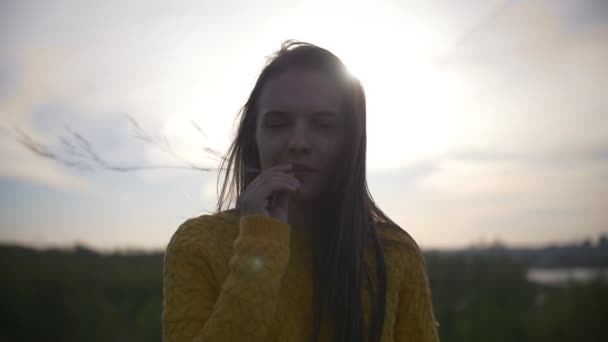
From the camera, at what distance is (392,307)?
170cm

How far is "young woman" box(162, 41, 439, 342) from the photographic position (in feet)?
4.91

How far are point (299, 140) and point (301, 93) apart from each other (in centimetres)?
18

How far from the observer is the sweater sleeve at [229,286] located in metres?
1.41

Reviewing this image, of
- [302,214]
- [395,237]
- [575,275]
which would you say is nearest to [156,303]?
[575,275]

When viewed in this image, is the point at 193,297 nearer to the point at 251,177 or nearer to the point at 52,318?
the point at 251,177

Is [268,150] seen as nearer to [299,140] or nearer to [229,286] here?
[299,140]

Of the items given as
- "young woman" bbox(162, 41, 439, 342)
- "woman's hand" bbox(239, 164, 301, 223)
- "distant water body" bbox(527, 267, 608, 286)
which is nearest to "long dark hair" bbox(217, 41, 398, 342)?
"young woman" bbox(162, 41, 439, 342)

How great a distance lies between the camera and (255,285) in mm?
1449

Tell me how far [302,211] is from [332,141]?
31 cm

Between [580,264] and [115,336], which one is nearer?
[580,264]

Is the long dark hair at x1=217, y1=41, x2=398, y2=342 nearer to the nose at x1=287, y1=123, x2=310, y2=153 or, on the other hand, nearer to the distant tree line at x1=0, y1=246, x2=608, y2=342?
the nose at x1=287, y1=123, x2=310, y2=153

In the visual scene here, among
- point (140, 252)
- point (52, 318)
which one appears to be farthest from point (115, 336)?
point (140, 252)

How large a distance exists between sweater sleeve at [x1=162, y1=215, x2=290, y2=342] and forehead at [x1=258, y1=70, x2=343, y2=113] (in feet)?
1.34

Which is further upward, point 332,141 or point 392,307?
point 332,141
